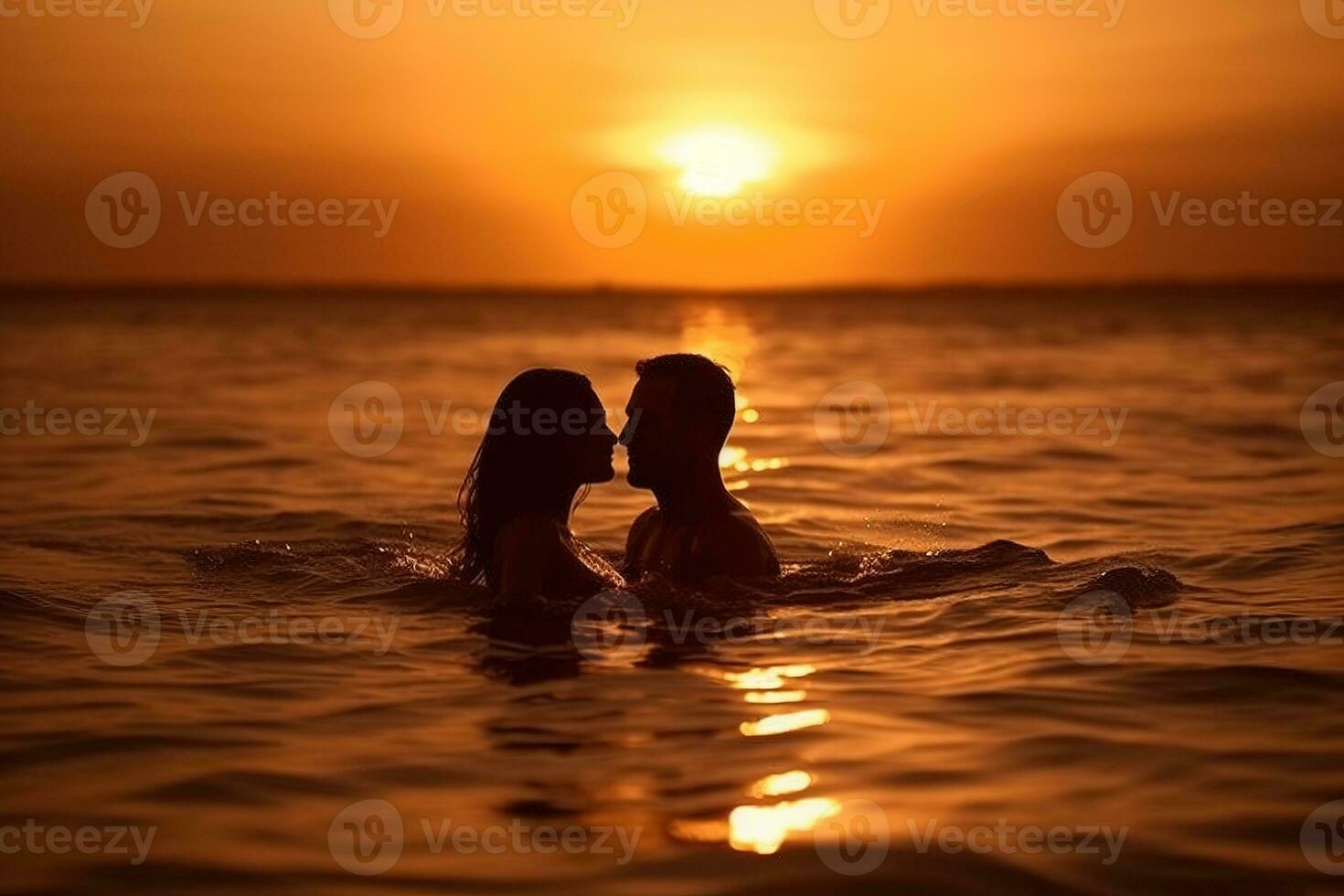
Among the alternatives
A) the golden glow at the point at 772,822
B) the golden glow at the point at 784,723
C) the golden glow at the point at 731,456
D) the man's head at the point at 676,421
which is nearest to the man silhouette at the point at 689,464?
the man's head at the point at 676,421

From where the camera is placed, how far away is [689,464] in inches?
355

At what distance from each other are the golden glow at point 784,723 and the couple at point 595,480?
2005 mm

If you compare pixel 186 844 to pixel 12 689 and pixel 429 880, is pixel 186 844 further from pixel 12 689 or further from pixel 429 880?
pixel 12 689

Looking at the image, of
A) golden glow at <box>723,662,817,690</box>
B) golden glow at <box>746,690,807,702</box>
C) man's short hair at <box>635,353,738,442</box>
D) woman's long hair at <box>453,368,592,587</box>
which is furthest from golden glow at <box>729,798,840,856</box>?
man's short hair at <box>635,353,738,442</box>

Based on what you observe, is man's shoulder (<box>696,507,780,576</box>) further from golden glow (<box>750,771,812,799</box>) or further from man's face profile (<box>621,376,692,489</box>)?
golden glow (<box>750,771,812,799</box>)

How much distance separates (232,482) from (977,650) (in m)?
10.2

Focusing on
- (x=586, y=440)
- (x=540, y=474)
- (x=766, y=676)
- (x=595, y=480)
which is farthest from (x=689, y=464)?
(x=766, y=676)

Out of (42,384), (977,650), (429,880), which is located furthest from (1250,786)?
(42,384)

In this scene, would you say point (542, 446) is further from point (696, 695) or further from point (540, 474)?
point (696, 695)

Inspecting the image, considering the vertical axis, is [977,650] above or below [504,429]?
below

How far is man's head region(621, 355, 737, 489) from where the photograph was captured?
8961 millimetres

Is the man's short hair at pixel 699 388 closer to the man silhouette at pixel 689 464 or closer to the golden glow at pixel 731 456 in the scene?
the man silhouette at pixel 689 464

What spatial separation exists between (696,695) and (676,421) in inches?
95.7

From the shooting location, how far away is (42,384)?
32062 mm
